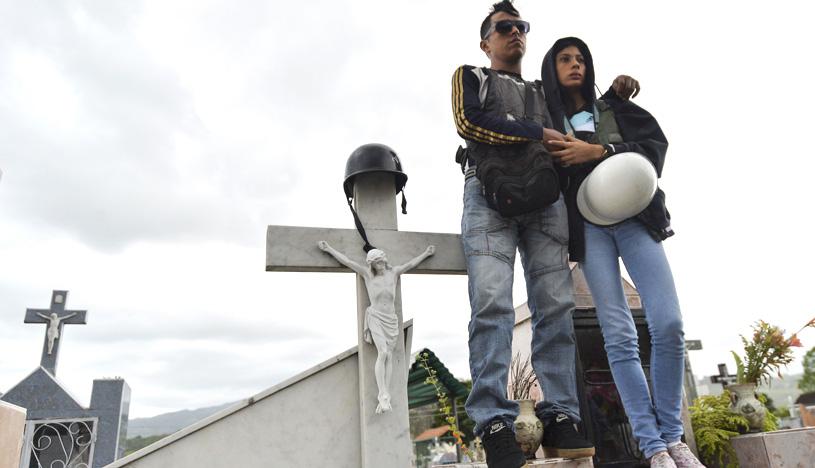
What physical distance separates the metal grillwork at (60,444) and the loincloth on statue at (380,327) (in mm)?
8122

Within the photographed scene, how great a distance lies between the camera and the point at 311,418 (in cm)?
295

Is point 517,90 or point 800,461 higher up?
point 517,90

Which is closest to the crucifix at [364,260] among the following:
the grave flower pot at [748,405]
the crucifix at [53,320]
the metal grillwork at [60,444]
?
the grave flower pot at [748,405]

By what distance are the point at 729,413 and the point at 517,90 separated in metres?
2.86

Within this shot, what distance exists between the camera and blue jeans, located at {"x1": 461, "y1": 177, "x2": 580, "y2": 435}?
237 centimetres

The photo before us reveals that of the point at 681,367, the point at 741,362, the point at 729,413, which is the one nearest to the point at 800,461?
the point at 729,413

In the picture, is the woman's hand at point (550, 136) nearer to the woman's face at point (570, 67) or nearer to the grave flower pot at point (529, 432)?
the woman's face at point (570, 67)

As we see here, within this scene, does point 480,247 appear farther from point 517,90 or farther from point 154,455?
point 154,455

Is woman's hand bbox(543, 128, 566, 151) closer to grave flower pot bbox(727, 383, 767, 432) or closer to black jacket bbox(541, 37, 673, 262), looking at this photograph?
black jacket bbox(541, 37, 673, 262)

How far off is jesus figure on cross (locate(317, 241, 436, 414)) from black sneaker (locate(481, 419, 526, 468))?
2.76 ft

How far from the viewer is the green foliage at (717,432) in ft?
11.5

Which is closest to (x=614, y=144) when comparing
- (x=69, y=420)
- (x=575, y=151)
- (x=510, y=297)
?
(x=575, y=151)

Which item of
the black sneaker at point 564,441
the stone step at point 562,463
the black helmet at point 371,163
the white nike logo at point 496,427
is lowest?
the stone step at point 562,463

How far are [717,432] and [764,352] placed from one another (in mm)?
753
